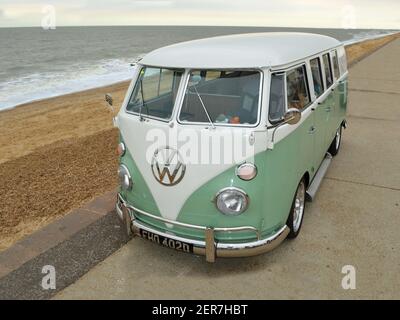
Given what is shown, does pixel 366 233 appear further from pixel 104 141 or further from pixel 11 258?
pixel 104 141

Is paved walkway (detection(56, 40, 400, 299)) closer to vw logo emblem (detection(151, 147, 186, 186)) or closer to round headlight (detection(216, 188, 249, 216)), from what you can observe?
round headlight (detection(216, 188, 249, 216))

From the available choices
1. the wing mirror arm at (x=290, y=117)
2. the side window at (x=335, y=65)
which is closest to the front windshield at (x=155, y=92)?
the wing mirror arm at (x=290, y=117)

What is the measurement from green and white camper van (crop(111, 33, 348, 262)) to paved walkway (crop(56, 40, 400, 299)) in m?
0.30

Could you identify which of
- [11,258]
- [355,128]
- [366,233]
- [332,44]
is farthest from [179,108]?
[355,128]

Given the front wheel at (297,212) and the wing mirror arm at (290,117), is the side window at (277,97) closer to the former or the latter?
the wing mirror arm at (290,117)

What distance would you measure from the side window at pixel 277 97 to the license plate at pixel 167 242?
148 cm

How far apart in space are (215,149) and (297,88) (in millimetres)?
1365

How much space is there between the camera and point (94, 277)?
3707 millimetres

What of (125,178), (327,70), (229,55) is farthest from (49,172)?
(327,70)

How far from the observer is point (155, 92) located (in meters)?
4.29

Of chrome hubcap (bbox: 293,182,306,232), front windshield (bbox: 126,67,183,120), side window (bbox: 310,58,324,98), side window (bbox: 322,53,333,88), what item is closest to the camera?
front windshield (bbox: 126,67,183,120)

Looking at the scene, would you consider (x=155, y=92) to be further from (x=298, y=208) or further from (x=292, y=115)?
(x=298, y=208)

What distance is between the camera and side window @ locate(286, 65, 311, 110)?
3.94 metres

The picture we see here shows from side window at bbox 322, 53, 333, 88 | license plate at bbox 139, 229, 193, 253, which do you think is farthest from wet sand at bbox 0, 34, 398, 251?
side window at bbox 322, 53, 333, 88
